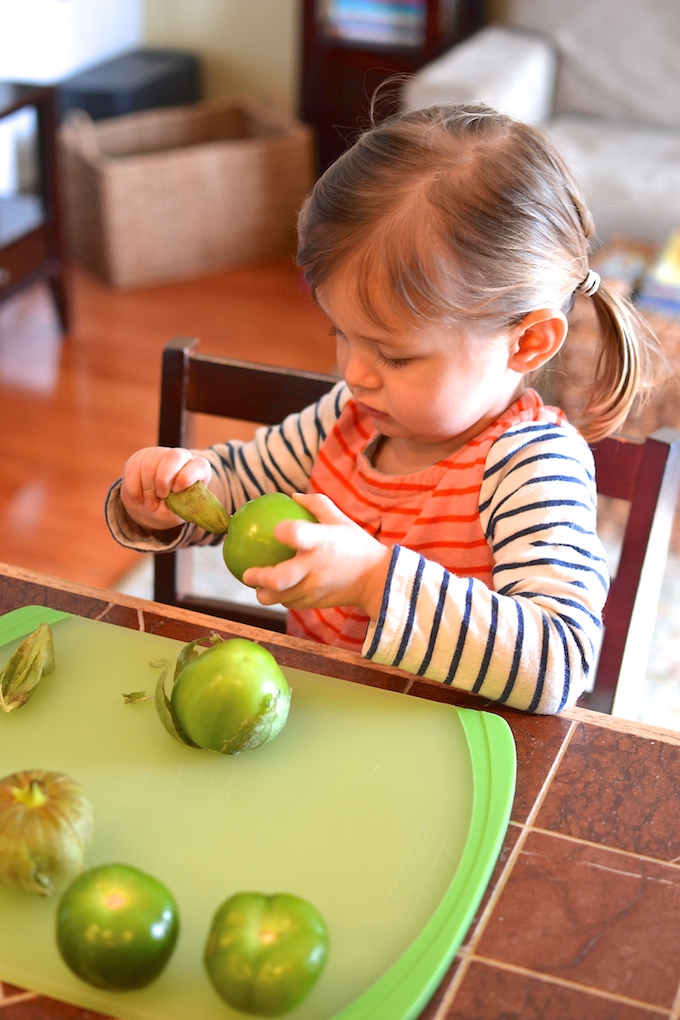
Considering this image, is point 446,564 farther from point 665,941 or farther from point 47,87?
point 47,87

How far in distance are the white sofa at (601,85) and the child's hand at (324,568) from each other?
235 cm

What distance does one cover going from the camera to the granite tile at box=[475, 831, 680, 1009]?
0.62 metres

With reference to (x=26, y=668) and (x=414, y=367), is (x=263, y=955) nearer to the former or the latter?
(x=26, y=668)

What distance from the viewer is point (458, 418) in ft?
3.25

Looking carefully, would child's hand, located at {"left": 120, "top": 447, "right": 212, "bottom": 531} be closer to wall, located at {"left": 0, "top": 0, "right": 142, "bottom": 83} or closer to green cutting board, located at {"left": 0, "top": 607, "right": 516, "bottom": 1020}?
green cutting board, located at {"left": 0, "top": 607, "right": 516, "bottom": 1020}

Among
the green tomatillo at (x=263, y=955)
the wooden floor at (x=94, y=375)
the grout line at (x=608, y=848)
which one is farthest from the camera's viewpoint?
the wooden floor at (x=94, y=375)

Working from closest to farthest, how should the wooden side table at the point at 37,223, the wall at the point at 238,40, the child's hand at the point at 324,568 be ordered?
the child's hand at the point at 324,568, the wooden side table at the point at 37,223, the wall at the point at 238,40

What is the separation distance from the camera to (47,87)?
2811mm

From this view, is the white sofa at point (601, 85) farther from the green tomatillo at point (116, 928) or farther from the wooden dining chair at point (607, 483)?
the green tomatillo at point (116, 928)

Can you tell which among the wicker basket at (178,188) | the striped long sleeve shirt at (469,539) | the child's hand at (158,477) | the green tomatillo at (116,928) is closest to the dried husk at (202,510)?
the child's hand at (158,477)

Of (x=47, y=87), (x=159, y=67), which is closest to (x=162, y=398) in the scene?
(x=47, y=87)

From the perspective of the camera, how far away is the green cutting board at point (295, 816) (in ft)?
2.01

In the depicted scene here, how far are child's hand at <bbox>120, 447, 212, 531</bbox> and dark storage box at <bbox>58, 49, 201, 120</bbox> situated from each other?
3.02 metres

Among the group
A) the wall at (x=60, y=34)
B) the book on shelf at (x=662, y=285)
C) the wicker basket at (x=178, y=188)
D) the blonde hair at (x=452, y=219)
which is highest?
the blonde hair at (x=452, y=219)
